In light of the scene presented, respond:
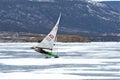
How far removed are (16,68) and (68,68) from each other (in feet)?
17.1

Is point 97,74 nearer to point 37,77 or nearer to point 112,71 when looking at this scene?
point 112,71

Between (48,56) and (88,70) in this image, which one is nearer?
(88,70)

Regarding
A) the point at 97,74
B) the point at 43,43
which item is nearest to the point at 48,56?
the point at 43,43

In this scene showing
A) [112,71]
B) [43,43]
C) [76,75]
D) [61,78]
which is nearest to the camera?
[61,78]

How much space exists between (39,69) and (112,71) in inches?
278

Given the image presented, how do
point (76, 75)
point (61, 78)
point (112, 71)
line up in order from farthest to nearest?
point (112, 71) → point (76, 75) → point (61, 78)

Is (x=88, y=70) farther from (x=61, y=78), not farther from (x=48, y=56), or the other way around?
(x=48, y=56)

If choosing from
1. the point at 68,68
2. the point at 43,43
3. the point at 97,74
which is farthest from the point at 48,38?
the point at 97,74

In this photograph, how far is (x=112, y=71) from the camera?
4506 cm

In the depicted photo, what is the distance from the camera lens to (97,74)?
42.2m

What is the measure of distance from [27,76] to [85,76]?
16.3ft

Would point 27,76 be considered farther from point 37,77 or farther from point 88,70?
point 88,70

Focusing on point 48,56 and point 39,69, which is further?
point 48,56

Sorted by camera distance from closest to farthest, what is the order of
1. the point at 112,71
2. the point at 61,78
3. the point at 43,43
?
the point at 61,78 < the point at 112,71 < the point at 43,43
